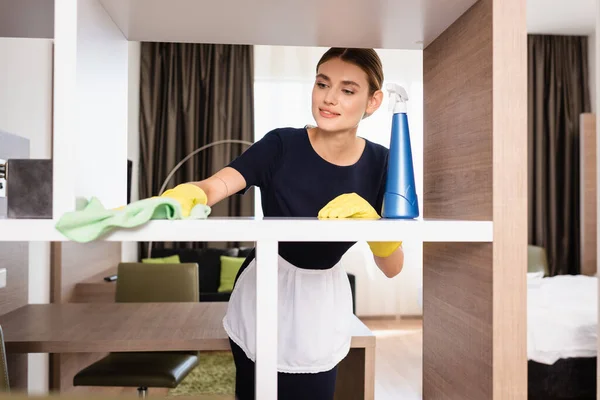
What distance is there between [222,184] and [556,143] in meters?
5.11

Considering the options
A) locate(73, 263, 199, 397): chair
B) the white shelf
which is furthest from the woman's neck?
locate(73, 263, 199, 397): chair

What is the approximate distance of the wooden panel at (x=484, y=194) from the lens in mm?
830

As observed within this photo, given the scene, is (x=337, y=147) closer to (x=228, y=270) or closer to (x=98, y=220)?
(x=98, y=220)

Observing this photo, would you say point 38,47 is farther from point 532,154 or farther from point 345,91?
point 532,154

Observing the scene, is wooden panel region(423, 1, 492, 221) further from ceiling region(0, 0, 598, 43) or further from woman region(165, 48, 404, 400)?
woman region(165, 48, 404, 400)

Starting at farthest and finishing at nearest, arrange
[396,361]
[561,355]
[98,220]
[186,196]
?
1. [396,361]
2. [561,355]
3. [186,196]
4. [98,220]

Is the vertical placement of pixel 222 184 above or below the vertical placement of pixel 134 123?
below

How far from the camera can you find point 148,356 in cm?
271

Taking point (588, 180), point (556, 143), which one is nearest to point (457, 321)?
point (588, 180)

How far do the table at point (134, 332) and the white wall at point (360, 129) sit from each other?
10.8 ft

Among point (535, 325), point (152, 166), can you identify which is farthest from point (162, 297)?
point (152, 166)

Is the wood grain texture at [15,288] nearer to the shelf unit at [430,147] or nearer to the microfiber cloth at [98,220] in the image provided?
the shelf unit at [430,147]

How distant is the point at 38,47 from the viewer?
2730mm

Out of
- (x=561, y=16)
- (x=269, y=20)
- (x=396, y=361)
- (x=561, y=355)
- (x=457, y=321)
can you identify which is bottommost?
(x=396, y=361)
